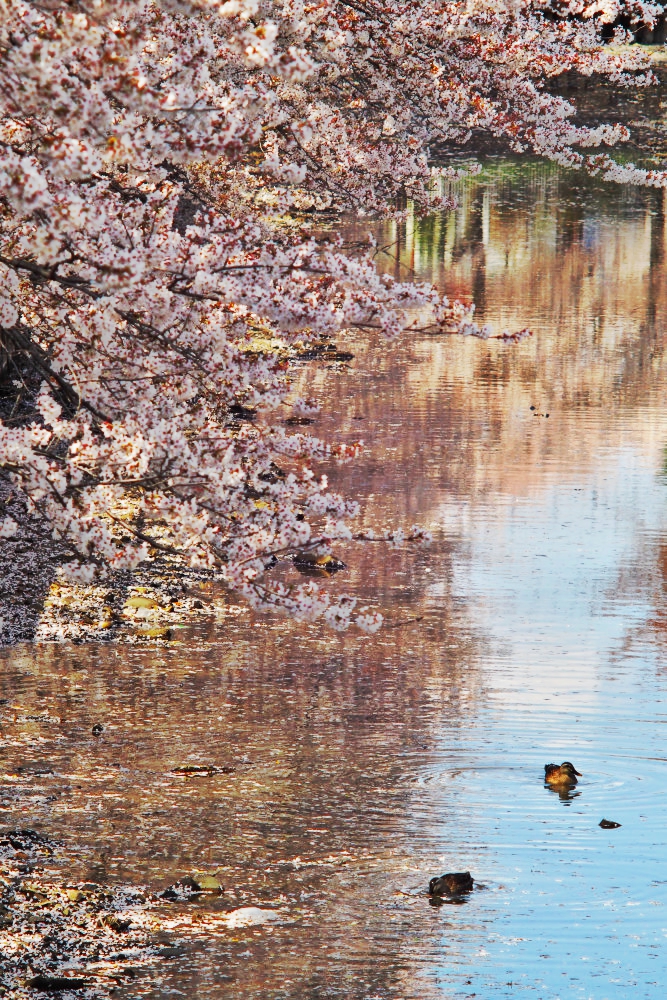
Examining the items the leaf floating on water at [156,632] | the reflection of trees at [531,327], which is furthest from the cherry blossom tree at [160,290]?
the reflection of trees at [531,327]

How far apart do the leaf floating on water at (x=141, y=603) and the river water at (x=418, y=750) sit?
0.51 metres

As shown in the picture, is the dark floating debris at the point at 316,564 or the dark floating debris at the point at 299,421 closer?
the dark floating debris at the point at 316,564

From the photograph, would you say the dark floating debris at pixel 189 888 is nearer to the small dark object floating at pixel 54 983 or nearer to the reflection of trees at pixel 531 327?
the small dark object floating at pixel 54 983

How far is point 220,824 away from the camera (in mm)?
6738

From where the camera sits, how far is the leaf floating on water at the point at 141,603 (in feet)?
32.1

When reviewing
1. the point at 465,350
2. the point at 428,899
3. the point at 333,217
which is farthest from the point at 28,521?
the point at 333,217

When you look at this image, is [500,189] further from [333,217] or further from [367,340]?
[367,340]

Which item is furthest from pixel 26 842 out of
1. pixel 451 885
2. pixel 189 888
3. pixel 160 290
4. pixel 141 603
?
pixel 141 603

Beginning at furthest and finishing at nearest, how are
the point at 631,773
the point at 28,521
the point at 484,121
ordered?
the point at 484,121, the point at 28,521, the point at 631,773

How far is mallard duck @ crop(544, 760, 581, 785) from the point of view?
724 cm

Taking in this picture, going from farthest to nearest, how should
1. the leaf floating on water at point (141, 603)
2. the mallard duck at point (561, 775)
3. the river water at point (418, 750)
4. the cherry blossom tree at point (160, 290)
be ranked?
the leaf floating on water at point (141, 603)
the mallard duck at point (561, 775)
the river water at point (418, 750)
the cherry blossom tree at point (160, 290)

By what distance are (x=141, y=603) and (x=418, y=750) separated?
2.77m

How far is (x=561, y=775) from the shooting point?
7.25 m

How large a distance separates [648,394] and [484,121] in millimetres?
3298
